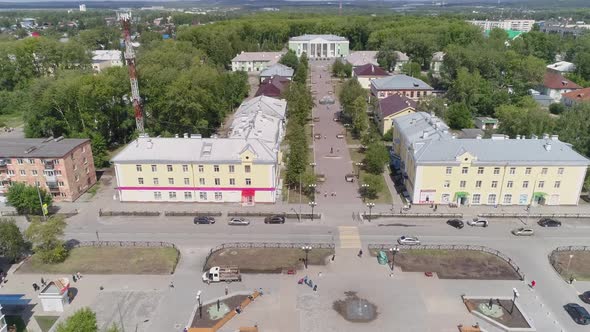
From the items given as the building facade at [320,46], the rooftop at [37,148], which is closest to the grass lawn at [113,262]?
the rooftop at [37,148]

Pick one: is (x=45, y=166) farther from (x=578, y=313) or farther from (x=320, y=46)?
(x=320, y=46)

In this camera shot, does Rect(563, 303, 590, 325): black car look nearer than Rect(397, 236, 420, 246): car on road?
Yes

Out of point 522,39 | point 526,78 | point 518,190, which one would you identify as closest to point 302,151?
point 518,190

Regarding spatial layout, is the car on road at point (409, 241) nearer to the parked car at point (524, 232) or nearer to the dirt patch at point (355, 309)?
the dirt patch at point (355, 309)

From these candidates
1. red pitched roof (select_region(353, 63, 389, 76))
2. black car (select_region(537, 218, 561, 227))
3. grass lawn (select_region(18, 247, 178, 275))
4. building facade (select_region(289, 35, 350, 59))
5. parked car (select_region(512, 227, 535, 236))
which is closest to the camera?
grass lawn (select_region(18, 247, 178, 275))

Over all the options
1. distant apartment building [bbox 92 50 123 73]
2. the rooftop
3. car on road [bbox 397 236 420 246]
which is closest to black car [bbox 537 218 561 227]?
car on road [bbox 397 236 420 246]

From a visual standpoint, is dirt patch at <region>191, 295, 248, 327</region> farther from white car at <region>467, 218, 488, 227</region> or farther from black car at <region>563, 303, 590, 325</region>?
white car at <region>467, 218, 488, 227</region>
